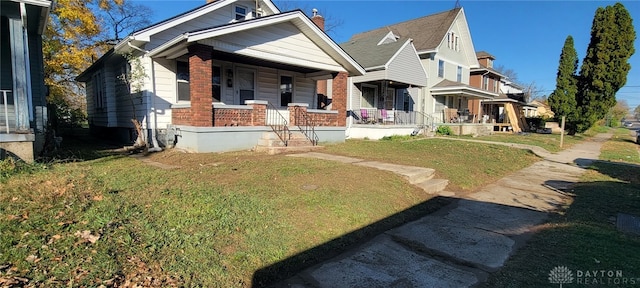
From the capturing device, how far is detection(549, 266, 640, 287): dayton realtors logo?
3.06 m

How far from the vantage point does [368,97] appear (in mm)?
19625

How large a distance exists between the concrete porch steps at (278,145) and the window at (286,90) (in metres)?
3.60

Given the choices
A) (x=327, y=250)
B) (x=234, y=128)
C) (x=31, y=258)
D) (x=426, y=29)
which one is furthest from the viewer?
(x=426, y=29)

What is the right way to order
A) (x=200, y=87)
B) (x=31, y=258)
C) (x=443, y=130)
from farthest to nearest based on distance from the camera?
1. (x=443, y=130)
2. (x=200, y=87)
3. (x=31, y=258)

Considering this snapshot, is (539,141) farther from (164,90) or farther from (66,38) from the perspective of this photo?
(66,38)

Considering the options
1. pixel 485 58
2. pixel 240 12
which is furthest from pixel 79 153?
pixel 485 58

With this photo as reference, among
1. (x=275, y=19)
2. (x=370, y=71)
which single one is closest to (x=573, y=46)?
(x=370, y=71)

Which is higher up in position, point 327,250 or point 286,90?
point 286,90

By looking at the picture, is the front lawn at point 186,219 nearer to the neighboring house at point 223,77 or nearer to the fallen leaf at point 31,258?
the fallen leaf at point 31,258

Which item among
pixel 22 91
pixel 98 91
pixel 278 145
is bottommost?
pixel 278 145

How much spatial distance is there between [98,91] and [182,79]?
6916mm

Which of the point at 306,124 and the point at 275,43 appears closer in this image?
the point at 275,43

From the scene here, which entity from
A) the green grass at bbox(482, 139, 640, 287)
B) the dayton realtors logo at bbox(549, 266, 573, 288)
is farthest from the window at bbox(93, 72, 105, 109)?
the dayton realtors logo at bbox(549, 266, 573, 288)

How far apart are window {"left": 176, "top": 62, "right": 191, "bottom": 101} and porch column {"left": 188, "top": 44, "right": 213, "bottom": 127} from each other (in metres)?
2.19
